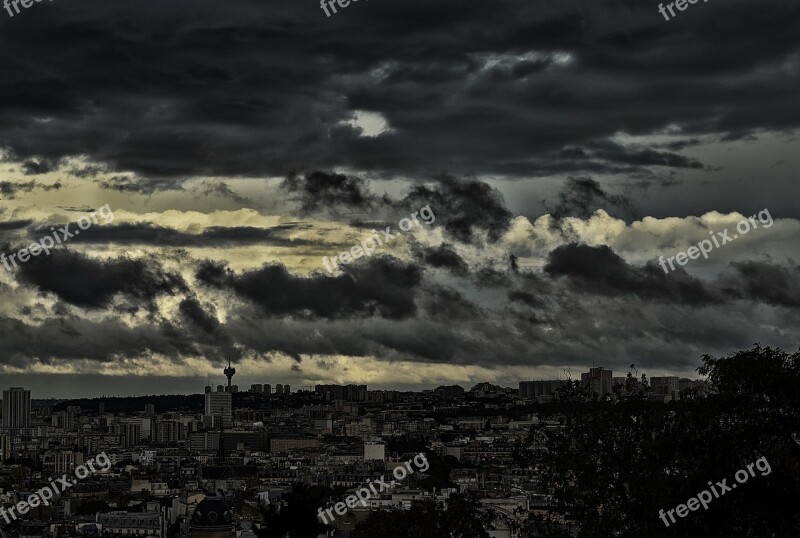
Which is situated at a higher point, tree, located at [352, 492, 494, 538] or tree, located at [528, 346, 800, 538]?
tree, located at [528, 346, 800, 538]

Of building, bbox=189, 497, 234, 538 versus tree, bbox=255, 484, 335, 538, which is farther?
building, bbox=189, 497, 234, 538

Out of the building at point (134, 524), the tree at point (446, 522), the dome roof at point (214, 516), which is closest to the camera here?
the tree at point (446, 522)

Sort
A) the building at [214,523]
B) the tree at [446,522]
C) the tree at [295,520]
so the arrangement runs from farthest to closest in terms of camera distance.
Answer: the building at [214,523] < the tree at [295,520] < the tree at [446,522]

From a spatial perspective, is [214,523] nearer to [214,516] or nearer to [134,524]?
[214,516]

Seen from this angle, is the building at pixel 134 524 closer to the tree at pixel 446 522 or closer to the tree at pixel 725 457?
the tree at pixel 446 522

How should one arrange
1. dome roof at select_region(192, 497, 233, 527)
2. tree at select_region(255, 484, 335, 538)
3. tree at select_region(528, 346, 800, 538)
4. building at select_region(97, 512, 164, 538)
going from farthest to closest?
building at select_region(97, 512, 164, 538)
dome roof at select_region(192, 497, 233, 527)
tree at select_region(255, 484, 335, 538)
tree at select_region(528, 346, 800, 538)

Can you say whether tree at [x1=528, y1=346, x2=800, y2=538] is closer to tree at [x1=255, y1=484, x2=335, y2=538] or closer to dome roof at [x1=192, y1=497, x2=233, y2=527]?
tree at [x1=255, y1=484, x2=335, y2=538]

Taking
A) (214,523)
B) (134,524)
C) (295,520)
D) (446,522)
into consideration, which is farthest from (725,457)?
(134,524)

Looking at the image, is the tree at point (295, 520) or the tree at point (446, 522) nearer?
the tree at point (446, 522)

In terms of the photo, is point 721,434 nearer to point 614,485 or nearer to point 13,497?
point 614,485

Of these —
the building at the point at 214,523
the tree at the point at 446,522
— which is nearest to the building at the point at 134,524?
the building at the point at 214,523

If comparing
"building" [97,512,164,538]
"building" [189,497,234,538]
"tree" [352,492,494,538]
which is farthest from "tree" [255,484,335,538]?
→ "building" [97,512,164,538]
